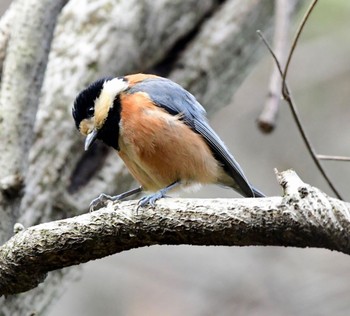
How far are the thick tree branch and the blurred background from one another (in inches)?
106

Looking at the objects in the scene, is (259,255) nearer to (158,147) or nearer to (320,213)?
(158,147)

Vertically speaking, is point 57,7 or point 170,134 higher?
point 57,7

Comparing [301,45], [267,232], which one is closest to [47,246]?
[267,232]

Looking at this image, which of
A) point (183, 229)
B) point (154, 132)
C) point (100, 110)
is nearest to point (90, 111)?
point (100, 110)

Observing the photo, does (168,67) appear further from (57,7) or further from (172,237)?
(172,237)

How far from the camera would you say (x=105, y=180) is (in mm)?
3383

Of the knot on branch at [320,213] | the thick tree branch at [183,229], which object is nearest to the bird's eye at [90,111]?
the thick tree branch at [183,229]

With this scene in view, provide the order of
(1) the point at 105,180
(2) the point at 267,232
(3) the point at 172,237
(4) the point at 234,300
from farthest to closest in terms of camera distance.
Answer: (4) the point at 234,300 → (1) the point at 105,180 → (3) the point at 172,237 → (2) the point at 267,232

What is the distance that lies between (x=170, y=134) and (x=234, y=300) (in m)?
2.19

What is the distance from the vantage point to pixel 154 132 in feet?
9.14

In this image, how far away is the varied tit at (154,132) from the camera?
280cm

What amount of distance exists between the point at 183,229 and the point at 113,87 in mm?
1175

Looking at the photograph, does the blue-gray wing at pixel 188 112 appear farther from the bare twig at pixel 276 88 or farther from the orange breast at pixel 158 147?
the bare twig at pixel 276 88

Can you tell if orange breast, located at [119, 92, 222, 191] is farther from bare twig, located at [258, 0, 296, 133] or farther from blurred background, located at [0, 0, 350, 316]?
blurred background, located at [0, 0, 350, 316]
